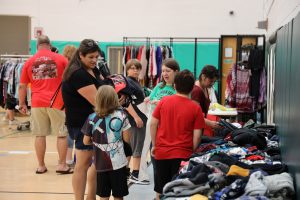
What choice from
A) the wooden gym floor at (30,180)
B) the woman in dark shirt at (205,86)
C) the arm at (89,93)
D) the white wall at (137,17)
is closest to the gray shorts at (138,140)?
the wooden gym floor at (30,180)

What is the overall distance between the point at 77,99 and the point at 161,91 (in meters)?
1.32

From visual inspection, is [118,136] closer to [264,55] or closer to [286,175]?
[286,175]

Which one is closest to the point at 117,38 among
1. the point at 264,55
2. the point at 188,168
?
the point at 264,55

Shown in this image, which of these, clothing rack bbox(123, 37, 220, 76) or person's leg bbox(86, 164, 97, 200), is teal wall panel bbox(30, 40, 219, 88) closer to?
clothing rack bbox(123, 37, 220, 76)

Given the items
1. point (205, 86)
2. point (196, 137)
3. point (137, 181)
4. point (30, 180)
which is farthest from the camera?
point (30, 180)

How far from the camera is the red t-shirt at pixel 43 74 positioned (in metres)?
6.25

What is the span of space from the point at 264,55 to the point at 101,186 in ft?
19.5

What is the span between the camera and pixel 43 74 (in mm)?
6297

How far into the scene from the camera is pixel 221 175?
2.71 metres

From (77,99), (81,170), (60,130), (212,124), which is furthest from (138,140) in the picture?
(77,99)

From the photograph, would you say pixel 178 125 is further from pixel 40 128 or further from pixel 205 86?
pixel 40 128

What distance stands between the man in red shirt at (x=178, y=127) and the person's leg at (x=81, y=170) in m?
0.70

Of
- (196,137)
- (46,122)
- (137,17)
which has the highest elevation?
(137,17)

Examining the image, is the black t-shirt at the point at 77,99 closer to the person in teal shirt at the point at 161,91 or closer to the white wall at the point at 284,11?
the person in teal shirt at the point at 161,91
